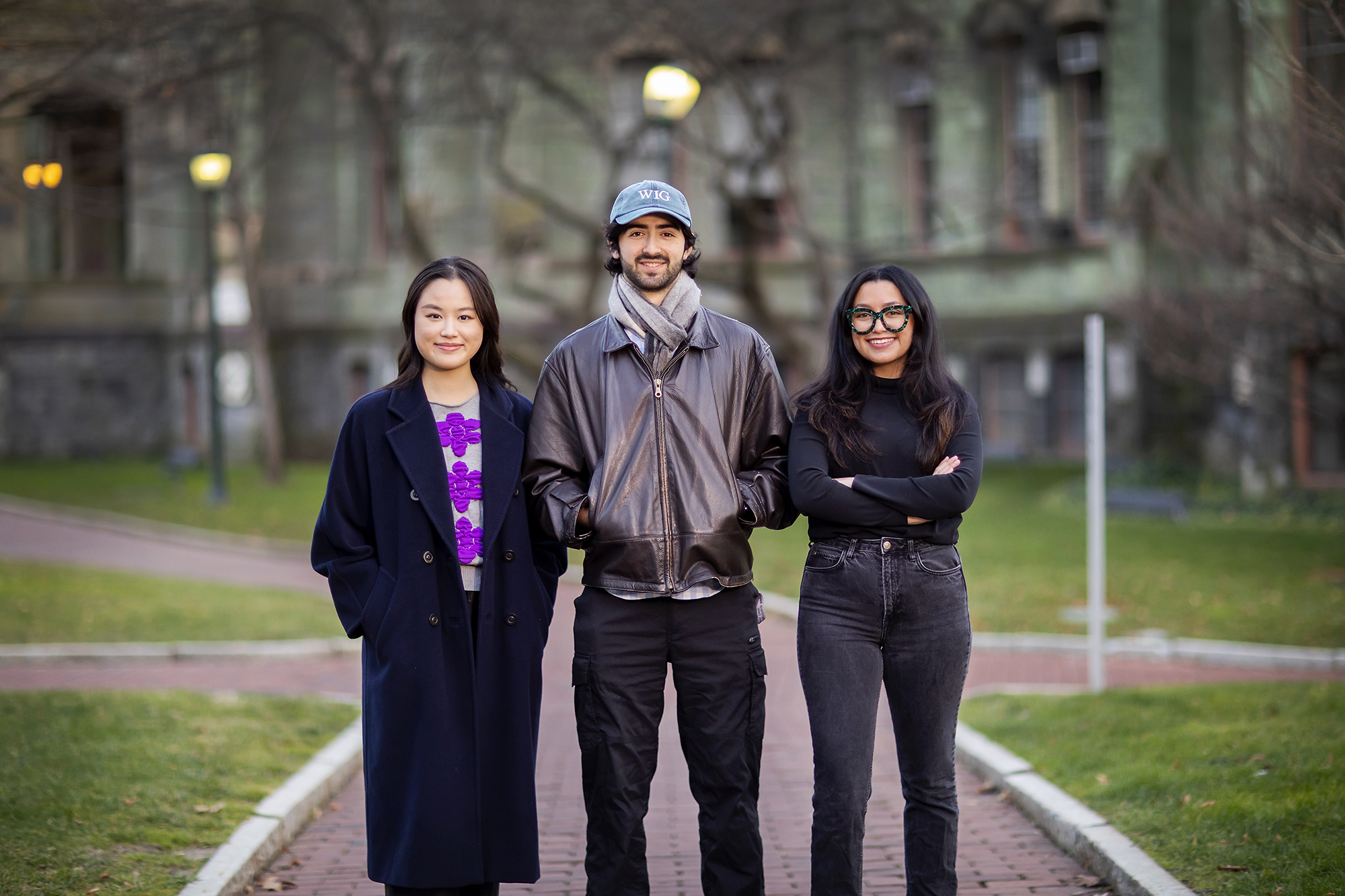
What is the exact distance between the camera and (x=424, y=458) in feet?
14.2

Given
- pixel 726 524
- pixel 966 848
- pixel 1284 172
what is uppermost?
pixel 1284 172

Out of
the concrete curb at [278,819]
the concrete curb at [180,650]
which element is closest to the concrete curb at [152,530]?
the concrete curb at [180,650]

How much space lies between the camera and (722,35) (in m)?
20.9

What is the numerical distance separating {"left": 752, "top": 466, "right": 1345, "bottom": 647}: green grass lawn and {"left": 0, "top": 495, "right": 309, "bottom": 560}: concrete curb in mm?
5897

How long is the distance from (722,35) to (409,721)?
59.0 ft

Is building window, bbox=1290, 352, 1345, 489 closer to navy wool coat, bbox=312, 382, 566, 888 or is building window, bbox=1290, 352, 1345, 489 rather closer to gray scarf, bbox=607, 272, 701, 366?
gray scarf, bbox=607, 272, 701, 366

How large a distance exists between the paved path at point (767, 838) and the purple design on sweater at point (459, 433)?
6.60 ft

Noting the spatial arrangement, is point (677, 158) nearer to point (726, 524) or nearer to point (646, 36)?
point (646, 36)

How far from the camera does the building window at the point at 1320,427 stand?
19.7 m

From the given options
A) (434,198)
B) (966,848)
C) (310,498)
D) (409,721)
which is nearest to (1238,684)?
(966,848)

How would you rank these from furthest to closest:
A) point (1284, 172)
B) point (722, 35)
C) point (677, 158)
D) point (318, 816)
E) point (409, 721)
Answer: point (677, 158) < point (722, 35) < point (1284, 172) < point (318, 816) < point (409, 721)

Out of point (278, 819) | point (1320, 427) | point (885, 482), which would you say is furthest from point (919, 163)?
point (885, 482)

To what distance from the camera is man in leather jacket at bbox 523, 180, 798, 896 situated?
4.30m

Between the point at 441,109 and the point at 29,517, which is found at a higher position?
the point at 441,109
